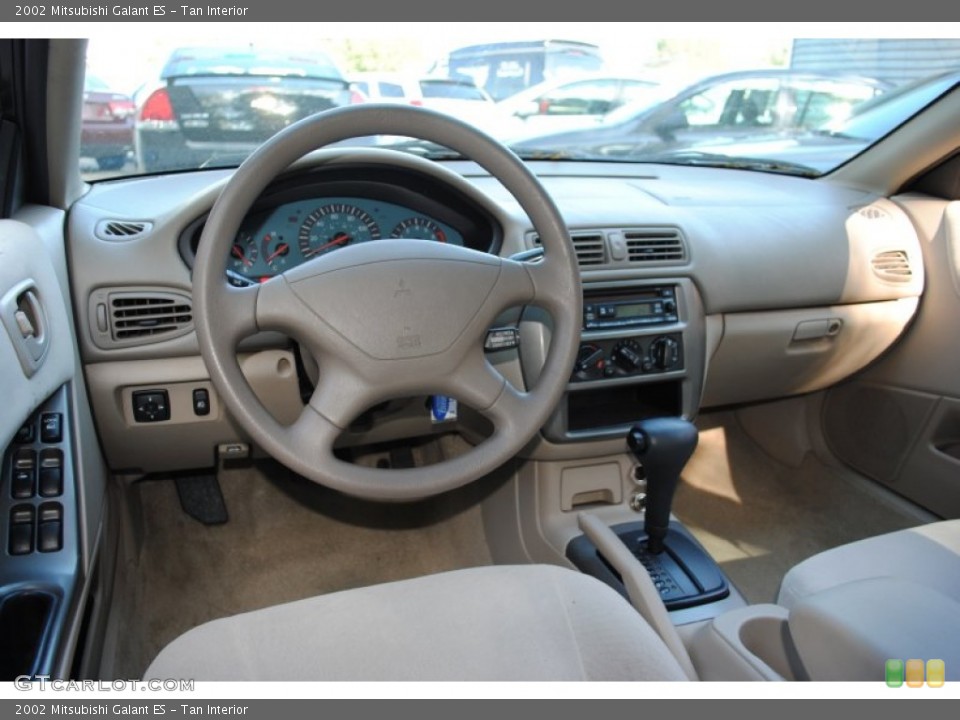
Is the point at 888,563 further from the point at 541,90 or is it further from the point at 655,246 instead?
the point at 541,90

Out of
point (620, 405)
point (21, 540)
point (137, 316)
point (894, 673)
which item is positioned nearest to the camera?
point (894, 673)

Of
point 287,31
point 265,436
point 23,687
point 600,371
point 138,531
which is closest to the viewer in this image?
point 23,687

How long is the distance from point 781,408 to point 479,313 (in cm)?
189

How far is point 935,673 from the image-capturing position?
106 cm

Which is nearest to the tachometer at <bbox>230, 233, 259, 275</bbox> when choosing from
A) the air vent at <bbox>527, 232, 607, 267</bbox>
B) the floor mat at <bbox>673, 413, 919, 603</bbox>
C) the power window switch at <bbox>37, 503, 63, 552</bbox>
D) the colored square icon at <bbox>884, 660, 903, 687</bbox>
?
the power window switch at <bbox>37, 503, 63, 552</bbox>

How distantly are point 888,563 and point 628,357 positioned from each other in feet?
2.51

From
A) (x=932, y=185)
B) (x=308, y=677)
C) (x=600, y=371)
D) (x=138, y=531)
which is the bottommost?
(x=138, y=531)

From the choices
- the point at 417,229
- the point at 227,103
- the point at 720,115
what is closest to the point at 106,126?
the point at 227,103

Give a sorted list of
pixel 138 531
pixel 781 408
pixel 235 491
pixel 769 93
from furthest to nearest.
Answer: pixel 781 408
pixel 769 93
pixel 235 491
pixel 138 531

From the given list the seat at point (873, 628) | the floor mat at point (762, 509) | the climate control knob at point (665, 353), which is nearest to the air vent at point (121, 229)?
the climate control knob at point (665, 353)

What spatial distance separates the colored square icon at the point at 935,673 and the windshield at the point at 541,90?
47.3 inches

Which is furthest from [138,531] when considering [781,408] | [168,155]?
[781,408]

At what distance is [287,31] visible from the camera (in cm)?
163
